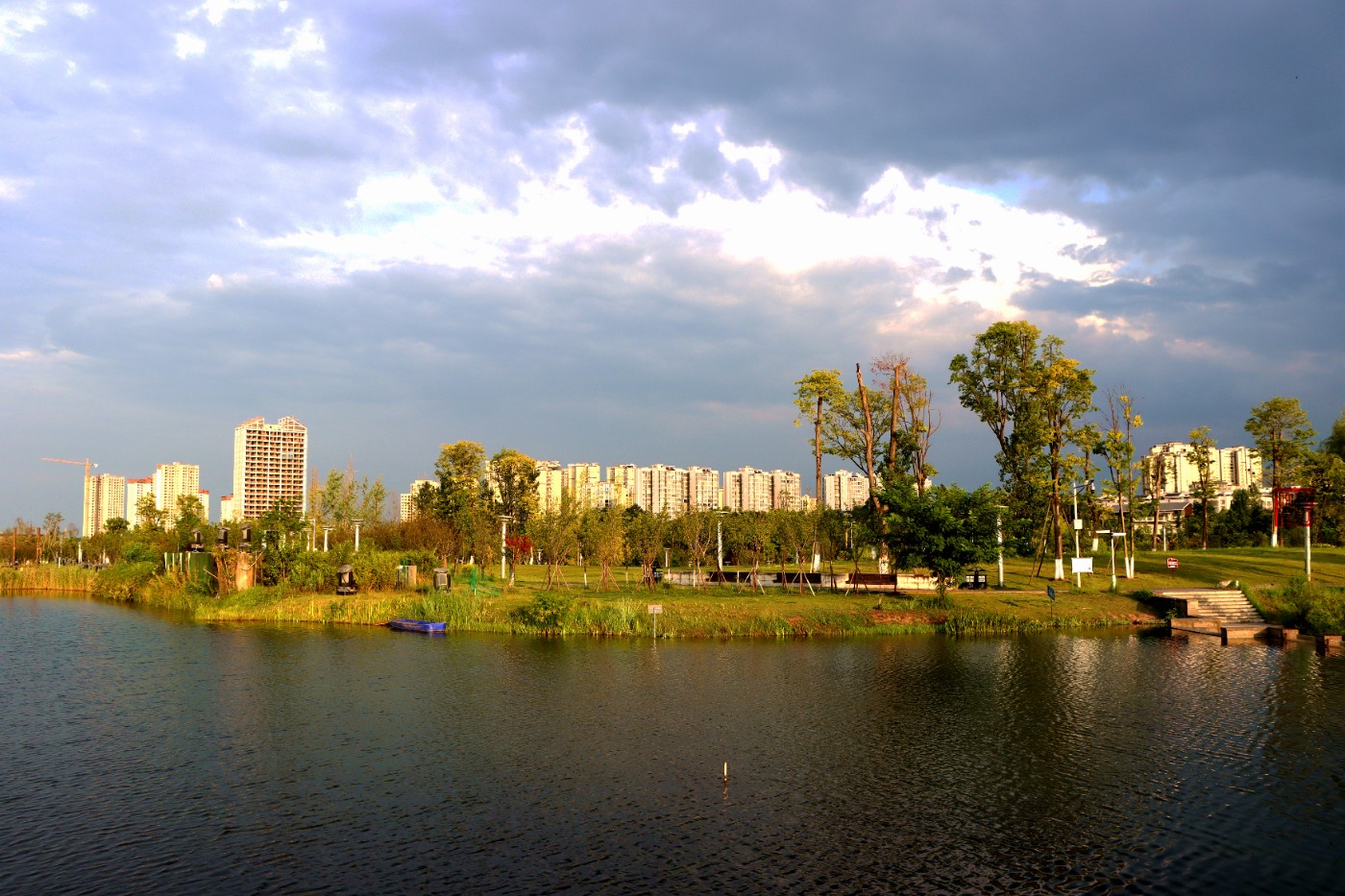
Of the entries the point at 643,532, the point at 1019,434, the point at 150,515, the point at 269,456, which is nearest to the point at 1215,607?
the point at 1019,434

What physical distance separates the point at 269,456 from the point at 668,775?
17958 cm

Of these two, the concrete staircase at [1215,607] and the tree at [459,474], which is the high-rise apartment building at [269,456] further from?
the concrete staircase at [1215,607]

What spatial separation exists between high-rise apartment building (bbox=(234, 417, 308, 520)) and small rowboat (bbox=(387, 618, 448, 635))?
14248 centimetres

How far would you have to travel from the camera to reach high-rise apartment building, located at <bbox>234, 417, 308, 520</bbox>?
174m

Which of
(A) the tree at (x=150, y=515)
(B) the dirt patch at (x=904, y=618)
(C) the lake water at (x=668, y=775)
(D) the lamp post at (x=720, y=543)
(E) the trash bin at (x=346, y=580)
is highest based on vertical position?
(A) the tree at (x=150, y=515)

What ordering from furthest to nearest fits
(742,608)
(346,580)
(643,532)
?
1. (643,532)
2. (346,580)
3. (742,608)

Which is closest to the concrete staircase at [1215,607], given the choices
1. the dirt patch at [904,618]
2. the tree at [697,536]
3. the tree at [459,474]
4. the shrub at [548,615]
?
the dirt patch at [904,618]

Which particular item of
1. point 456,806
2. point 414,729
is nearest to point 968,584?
point 414,729

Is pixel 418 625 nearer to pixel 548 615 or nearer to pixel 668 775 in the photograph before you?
pixel 548 615

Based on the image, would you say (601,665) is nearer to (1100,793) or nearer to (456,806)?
(456,806)

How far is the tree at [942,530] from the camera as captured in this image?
4347cm

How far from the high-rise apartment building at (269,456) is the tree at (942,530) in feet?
502

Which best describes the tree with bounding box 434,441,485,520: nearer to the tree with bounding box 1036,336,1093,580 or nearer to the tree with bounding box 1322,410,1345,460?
the tree with bounding box 1036,336,1093,580

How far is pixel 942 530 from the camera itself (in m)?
43.8
